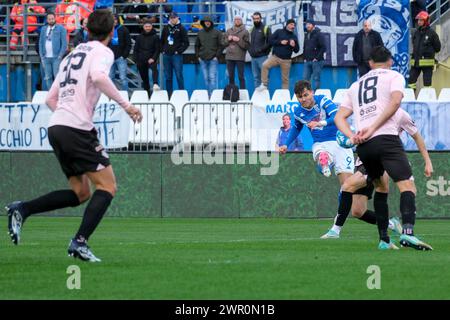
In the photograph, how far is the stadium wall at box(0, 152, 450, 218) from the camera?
2242cm

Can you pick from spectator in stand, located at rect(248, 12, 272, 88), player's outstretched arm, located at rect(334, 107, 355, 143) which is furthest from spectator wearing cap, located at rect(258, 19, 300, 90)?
player's outstretched arm, located at rect(334, 107, 355, 143)

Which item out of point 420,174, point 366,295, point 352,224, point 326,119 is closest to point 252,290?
point 366,295

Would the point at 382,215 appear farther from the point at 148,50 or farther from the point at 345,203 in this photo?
the point at 148,50

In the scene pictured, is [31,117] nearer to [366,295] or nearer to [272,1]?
[272,1]

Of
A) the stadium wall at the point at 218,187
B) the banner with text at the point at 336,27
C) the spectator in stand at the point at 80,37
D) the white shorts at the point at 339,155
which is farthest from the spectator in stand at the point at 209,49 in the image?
the white shorts at the point at 339,155

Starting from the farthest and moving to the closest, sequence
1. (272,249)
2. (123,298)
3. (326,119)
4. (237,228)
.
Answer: (237,228)
(326,119)
(272,249)
(123,298)

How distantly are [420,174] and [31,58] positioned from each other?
439 inches

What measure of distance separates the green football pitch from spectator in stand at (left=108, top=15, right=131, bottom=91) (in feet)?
36.3

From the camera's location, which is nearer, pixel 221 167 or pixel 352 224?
pixel 352 224

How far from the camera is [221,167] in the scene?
23094mm

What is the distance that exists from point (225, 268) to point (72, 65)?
2.34m

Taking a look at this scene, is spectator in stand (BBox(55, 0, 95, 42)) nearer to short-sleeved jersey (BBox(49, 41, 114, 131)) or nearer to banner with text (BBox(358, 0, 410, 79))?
banner with text (BBox(358, 0, 410, 79))

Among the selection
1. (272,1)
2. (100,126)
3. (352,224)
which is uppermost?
(272,1)

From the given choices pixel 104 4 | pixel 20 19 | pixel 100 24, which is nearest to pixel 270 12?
pixel 104 4
